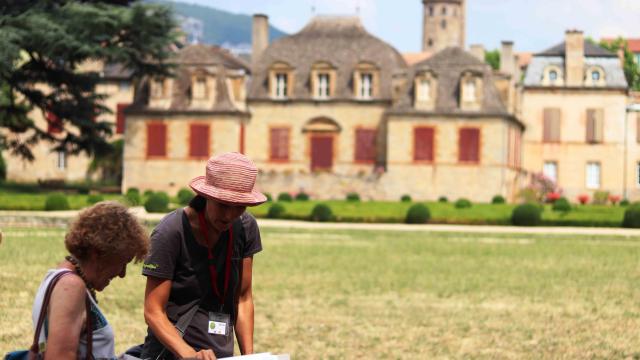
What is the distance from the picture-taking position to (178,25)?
1475 inches

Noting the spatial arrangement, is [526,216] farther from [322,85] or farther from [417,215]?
[322,85]

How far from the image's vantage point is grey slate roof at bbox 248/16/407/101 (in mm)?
47219

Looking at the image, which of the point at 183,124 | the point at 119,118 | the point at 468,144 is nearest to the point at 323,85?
the point at 183,124

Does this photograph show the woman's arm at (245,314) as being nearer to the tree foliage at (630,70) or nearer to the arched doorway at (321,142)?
the arched doorway at (321,142)

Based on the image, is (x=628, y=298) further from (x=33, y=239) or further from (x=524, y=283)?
(x=33, y=239)

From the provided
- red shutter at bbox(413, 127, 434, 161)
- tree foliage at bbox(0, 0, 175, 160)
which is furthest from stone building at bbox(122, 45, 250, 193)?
tree foliage at bbox(0, 0, 175, 160)

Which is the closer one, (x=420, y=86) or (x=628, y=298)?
(x=628, y=298)

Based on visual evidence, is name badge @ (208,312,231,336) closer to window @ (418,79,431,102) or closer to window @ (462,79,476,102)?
window @ (418,79,431,102)

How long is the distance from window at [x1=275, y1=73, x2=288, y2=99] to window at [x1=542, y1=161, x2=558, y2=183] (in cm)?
1204

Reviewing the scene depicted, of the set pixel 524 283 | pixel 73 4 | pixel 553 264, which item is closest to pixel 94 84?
pixel 73 4

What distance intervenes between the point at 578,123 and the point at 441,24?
178 feet

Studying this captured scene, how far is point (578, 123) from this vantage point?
168 ft

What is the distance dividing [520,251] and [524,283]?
649 cm

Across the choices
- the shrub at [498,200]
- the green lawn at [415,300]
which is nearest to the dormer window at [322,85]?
the shrub at [498,200]
